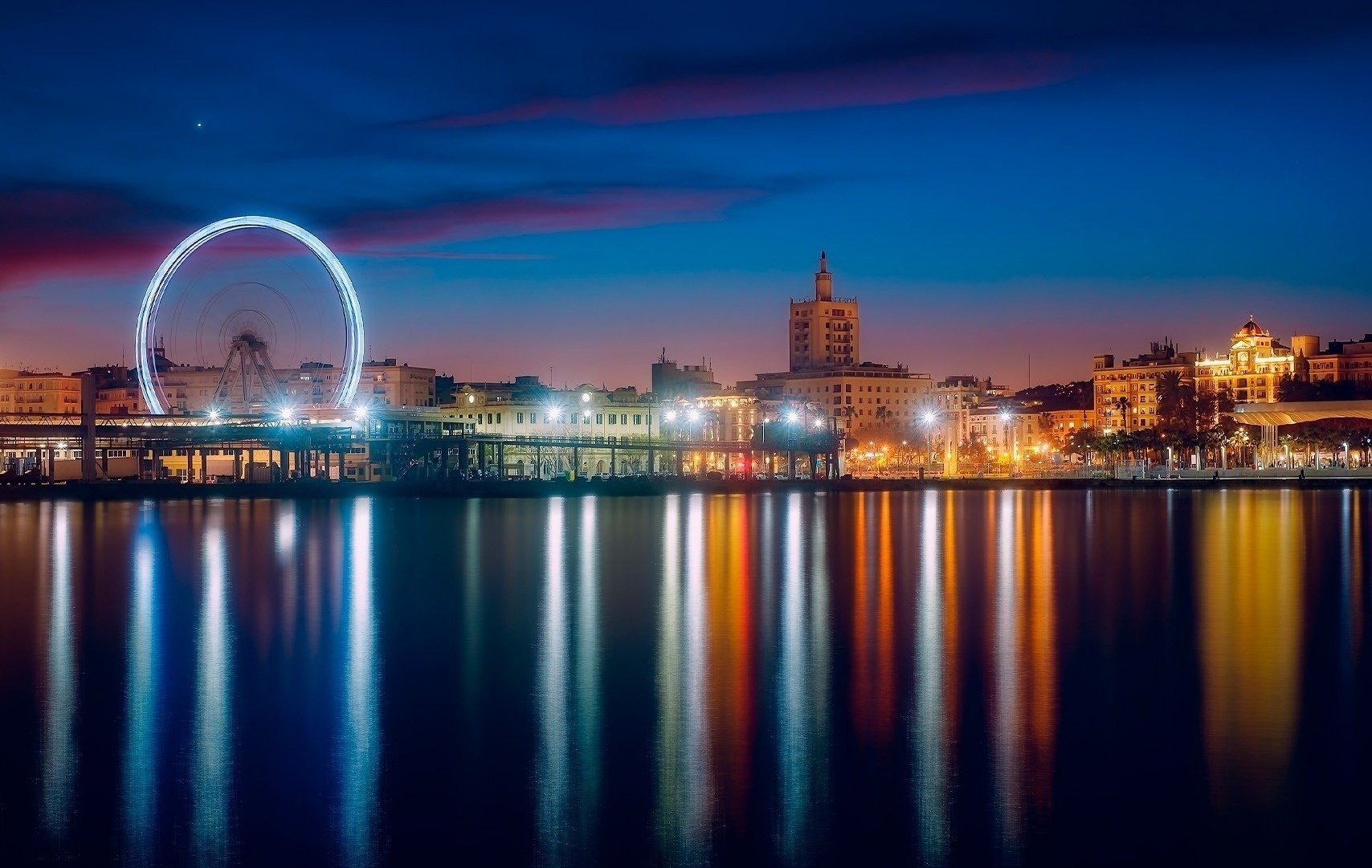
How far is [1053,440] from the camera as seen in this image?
582ft

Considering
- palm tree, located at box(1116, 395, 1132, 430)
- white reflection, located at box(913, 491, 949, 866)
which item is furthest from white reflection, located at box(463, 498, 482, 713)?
palm tree, located at box(1116, 395, 1132, 430)

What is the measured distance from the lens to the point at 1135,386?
598 feet

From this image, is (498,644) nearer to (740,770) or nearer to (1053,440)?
(740,770)

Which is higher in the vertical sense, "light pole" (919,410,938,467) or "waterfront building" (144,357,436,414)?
"waterfront building" (144,357,436,414)

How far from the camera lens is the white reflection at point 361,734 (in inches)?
500

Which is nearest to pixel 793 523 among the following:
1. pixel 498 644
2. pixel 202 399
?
pixel 498 644

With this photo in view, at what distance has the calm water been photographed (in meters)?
12.9

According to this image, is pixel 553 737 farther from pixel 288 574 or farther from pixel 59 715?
pixel 288 574

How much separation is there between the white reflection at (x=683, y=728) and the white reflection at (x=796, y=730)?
28.0 inches

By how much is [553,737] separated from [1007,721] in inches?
204

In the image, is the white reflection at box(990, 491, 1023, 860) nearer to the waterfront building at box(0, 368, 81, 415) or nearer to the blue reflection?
the blue reflection

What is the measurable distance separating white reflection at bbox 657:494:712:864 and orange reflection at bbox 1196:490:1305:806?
476cm

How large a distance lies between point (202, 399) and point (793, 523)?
11591 cm

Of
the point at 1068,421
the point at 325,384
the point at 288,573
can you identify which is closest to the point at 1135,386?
the point at 1068,421
